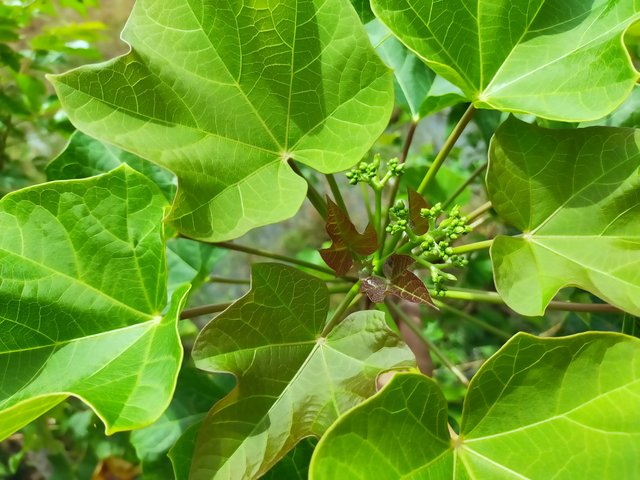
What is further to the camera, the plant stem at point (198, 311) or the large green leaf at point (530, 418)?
the plant stem at point (198, 311)

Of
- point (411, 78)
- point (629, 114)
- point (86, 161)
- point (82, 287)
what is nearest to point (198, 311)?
point (82, 287)

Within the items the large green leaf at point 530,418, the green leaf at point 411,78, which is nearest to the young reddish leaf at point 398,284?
the large green leaf at point 530,418

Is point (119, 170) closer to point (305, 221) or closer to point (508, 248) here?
point (508, 248)

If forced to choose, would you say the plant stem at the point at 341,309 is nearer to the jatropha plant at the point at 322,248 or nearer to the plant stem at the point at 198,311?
the jatropha plant at the point at 322,248

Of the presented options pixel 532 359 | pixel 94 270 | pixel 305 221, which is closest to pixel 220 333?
pixel 94 270

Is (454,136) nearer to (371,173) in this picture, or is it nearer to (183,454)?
(371,173)

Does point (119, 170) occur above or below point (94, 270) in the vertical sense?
above
